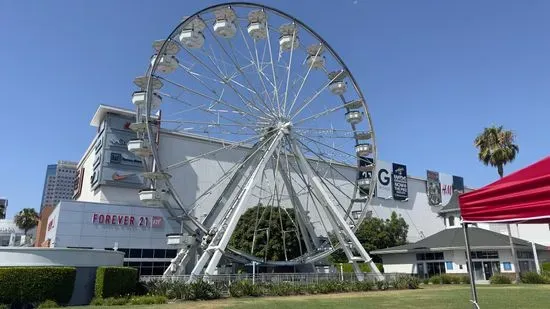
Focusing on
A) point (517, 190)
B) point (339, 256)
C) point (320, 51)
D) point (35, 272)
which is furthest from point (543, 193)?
point (339, 256)

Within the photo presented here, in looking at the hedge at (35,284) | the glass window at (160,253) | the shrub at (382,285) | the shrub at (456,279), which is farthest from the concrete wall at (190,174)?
the hedge at (35,284)

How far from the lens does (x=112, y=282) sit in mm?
21828

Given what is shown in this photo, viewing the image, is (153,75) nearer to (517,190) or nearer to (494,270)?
(517,190)

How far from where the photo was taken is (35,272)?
63.6 feet

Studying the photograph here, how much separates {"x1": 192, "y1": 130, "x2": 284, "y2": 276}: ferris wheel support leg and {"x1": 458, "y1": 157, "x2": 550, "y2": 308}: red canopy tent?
774 inches

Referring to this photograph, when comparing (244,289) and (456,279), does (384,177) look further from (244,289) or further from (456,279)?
(244,289)

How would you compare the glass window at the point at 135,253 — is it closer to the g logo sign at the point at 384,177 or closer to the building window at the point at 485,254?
the building window at the point at 485,254

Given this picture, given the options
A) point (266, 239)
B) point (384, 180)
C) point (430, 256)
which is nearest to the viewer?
point (430, 256)

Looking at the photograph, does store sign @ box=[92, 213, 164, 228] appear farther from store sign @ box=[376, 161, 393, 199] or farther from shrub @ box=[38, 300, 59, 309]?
store sign @ box=[376, 161, 393, 199]

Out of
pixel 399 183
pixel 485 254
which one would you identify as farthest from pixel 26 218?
pixel 485 254

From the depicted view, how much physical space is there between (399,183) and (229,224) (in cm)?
5743

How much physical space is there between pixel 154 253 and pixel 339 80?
29.5 meters

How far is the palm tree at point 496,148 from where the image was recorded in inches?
1718

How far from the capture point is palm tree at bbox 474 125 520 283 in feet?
143
